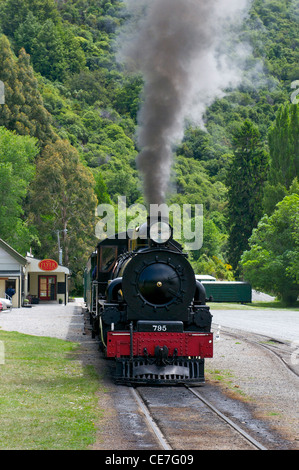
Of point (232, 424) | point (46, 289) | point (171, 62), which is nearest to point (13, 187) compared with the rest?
point (46, 289)

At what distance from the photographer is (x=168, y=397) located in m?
12.1

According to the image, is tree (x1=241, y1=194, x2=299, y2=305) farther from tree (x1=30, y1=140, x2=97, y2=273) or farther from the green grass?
the green grass

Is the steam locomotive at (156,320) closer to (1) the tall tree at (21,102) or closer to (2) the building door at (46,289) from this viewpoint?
(2) the building door at (46,289)

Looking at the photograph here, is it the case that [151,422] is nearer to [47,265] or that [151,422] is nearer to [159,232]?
[159,232]

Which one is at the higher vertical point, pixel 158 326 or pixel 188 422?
pixel 158 326

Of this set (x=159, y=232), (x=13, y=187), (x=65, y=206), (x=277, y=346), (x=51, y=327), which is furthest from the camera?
(x=65, y=206)

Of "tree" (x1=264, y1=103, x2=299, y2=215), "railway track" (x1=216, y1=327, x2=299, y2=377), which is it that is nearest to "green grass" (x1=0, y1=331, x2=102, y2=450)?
"railway track" (x1=216, y1=327, x2=299, y2=377)

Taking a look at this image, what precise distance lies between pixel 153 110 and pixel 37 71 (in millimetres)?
122981

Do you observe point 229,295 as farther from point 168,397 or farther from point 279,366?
point 168,397

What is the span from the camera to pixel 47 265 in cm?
Result: 4984

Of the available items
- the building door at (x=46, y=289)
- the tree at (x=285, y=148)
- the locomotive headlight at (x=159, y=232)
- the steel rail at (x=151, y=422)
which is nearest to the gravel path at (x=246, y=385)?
the steel rail at (x=151, y=422)

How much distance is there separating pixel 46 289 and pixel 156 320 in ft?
136
